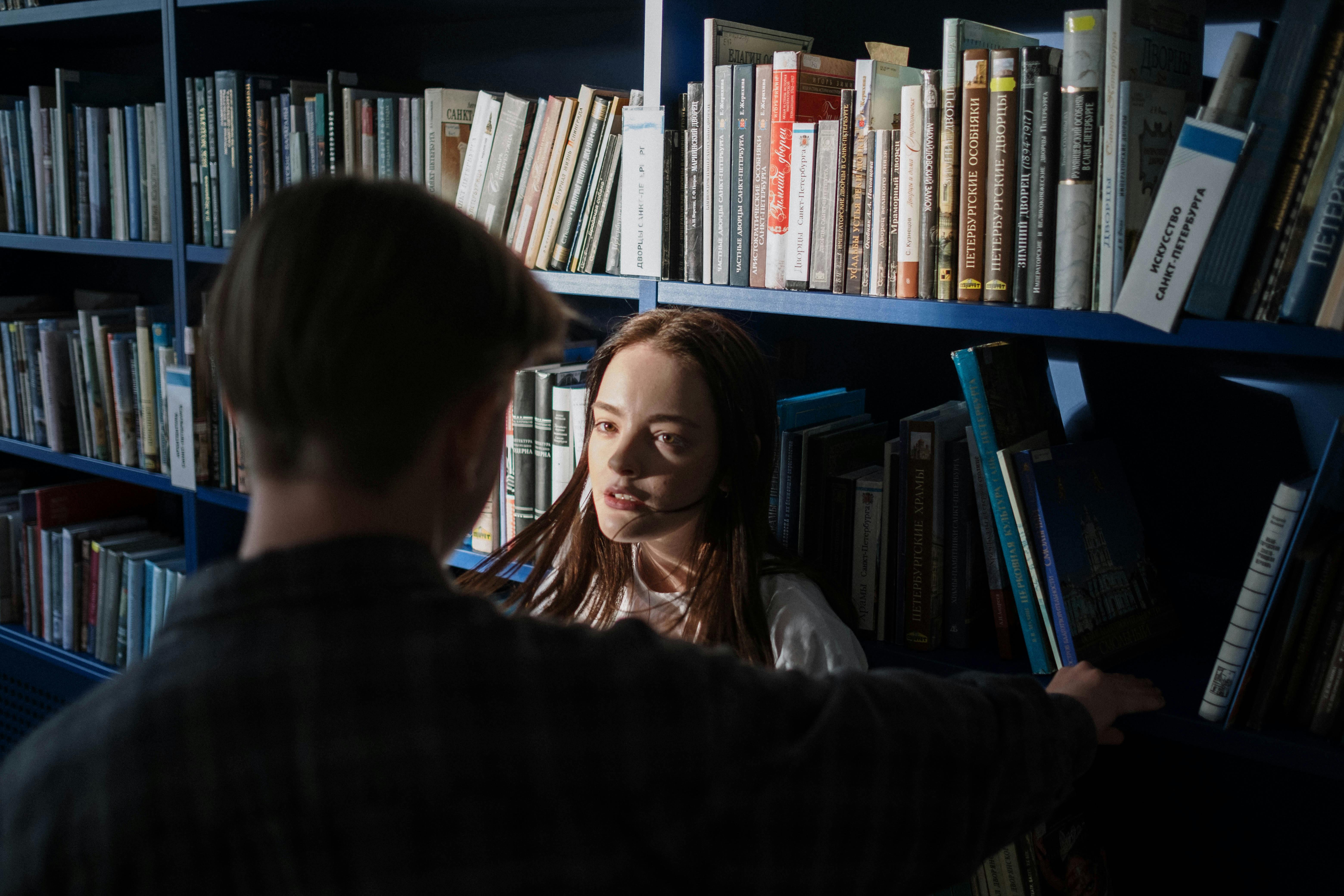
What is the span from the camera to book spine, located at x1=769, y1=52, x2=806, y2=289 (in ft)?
4.15

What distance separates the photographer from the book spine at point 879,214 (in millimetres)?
1228

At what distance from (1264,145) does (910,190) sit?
0.35 meters

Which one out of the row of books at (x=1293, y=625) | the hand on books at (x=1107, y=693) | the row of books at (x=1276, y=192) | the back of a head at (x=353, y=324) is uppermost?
the row of books at (x=1276, y=192)

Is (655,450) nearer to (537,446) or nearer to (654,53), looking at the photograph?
(537,446)

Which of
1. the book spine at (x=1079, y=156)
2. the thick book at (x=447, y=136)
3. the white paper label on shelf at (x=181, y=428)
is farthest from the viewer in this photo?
the white paper label on shelf at (x=181, y=428)

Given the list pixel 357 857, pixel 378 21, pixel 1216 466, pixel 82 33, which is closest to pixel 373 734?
pixel 357 857

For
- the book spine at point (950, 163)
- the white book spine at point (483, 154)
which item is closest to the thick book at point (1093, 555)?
the book spine at point (950, 163)

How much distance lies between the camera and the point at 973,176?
116 cm

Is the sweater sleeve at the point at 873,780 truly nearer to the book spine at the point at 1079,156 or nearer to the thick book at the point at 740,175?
the book spine at the point at 1079,156

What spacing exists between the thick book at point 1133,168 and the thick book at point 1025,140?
0.08 m

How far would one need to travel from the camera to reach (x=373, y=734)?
57cm

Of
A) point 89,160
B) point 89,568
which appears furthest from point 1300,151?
point 89,568

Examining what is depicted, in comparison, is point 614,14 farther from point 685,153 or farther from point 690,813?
point 690,813

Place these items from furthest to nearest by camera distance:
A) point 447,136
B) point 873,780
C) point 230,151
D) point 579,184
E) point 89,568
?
point 89,568
point 230,151
point 447,136
point 579,184
point 873,780
